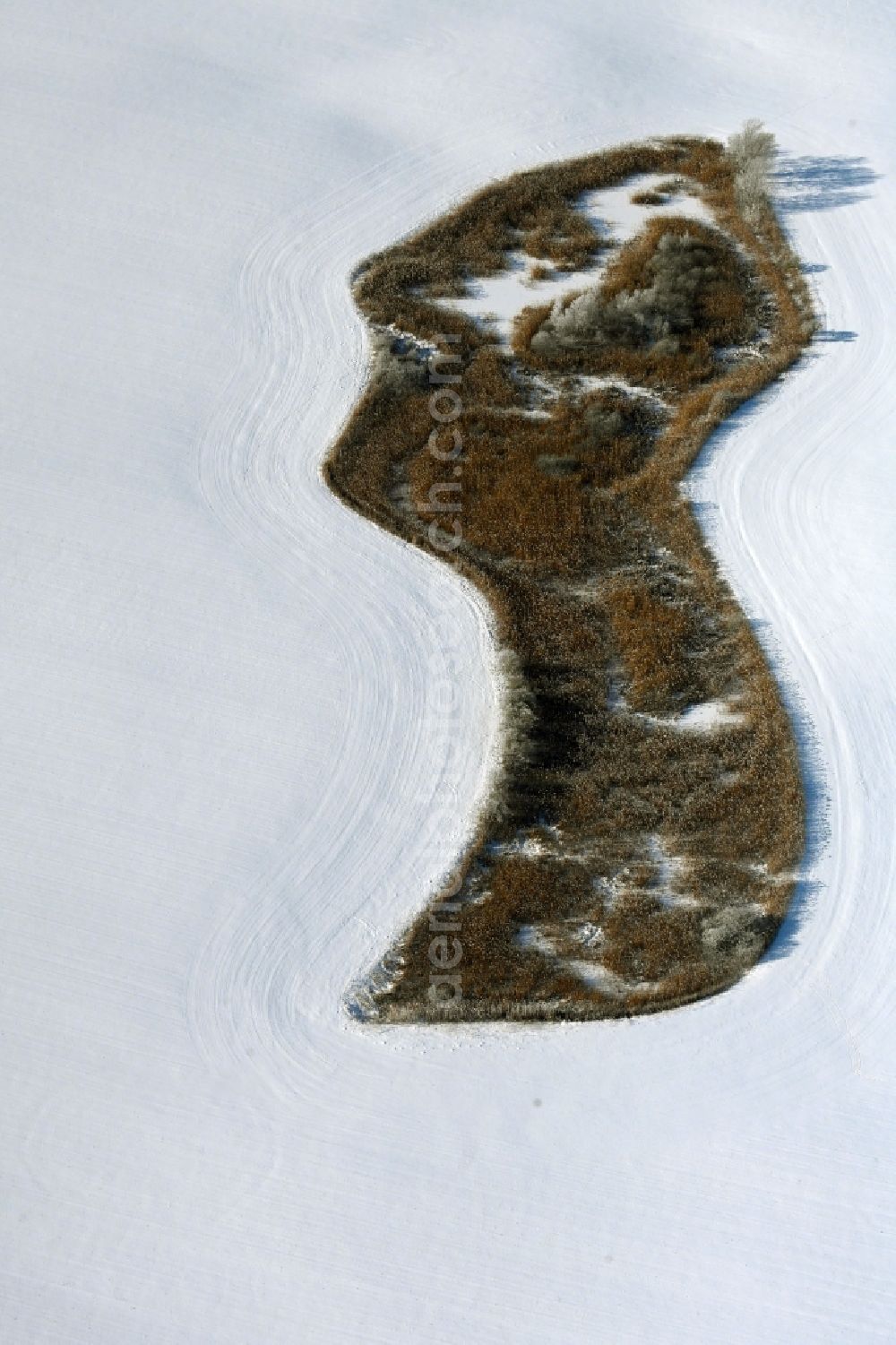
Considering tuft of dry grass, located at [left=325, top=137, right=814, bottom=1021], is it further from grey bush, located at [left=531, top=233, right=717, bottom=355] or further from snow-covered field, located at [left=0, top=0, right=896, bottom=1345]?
snow-covered field, located at [left=0, top=0, right=896, bottom=1345]

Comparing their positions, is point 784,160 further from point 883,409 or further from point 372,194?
Result: point 372,194

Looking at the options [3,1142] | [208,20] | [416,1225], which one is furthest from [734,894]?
[208,20]

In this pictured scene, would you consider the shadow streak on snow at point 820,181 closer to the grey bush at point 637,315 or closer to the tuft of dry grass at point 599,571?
the tuft of dry grass at point 599,571

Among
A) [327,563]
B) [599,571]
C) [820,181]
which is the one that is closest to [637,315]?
[599,571]

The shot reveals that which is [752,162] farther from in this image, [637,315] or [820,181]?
[637,315]

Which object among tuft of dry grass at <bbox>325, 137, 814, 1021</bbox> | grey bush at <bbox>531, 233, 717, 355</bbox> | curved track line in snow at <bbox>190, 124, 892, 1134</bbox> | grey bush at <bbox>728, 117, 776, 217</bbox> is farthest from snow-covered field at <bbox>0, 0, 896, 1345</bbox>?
grey bush at <bbox>531, 233, 717, 355</bbox>

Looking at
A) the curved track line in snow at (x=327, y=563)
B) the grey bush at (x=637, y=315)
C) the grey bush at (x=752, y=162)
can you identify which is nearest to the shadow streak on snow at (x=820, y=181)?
the grey bush at (x=752, y=162)
